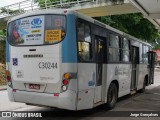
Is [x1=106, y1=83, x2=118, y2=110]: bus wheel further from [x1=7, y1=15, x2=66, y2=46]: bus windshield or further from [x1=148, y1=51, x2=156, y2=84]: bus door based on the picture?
[x1=148, y1=51, x2=156, y2=84]: bus door

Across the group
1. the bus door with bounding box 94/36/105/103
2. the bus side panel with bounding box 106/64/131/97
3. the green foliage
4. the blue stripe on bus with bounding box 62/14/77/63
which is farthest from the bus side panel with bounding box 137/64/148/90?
the green foliage

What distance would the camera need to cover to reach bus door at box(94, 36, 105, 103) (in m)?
8.88

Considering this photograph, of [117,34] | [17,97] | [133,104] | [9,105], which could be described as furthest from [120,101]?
[17,97]

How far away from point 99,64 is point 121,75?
2434mm

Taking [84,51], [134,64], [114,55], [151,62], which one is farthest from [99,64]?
[151,62]

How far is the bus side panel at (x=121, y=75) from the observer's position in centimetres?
992

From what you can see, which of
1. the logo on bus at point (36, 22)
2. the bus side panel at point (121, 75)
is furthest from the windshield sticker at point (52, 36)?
the bus side panel at point (121, 75)

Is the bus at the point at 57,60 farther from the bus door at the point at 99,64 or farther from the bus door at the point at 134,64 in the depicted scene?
the bus door at the point at 134,64

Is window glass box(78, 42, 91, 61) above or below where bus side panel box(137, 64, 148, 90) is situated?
above

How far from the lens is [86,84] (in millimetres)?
8086

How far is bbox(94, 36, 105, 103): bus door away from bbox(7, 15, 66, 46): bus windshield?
1556 mm

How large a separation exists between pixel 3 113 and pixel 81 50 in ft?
10.5

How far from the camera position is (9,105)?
10.8 metres

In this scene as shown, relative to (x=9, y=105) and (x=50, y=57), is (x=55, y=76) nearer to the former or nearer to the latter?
(x=50, y=57)
